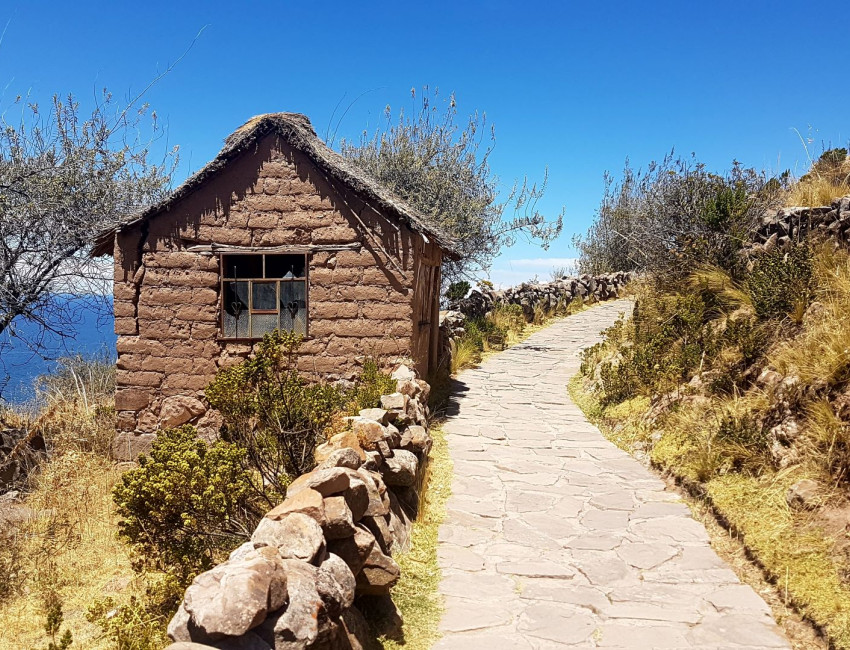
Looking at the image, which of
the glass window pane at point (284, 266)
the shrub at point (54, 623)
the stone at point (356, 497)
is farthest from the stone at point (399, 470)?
the glass window pane at point (284, 266)

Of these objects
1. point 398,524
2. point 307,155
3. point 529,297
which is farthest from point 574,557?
point 529,297

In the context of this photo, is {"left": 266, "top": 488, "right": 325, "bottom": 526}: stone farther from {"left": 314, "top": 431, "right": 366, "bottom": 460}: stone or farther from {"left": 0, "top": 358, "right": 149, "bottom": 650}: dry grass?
{"left": 0, "top": 358, "right": 149, "bottom": 650}: dry grass

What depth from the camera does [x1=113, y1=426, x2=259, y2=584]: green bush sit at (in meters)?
4.71

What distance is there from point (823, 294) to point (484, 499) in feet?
14.2

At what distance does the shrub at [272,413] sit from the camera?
6.49 meters

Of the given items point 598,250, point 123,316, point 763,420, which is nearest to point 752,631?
point 763,420

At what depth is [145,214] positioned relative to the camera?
9.23 metres

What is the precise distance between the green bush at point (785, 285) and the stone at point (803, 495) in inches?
Answer: 100

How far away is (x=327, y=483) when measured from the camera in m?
4.03

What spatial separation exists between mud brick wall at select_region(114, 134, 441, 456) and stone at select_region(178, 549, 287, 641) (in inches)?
250

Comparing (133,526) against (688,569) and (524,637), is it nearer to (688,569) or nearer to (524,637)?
(524,637)

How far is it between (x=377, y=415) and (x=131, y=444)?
5178mm

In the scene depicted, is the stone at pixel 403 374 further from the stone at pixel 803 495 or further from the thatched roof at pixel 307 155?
the stone at pixel 803 495

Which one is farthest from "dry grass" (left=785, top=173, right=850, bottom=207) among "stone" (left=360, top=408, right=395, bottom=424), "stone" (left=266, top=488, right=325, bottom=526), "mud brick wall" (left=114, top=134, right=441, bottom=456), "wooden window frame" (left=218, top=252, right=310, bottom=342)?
"stone" (left=266, top=488, right=325, bottom=526)
